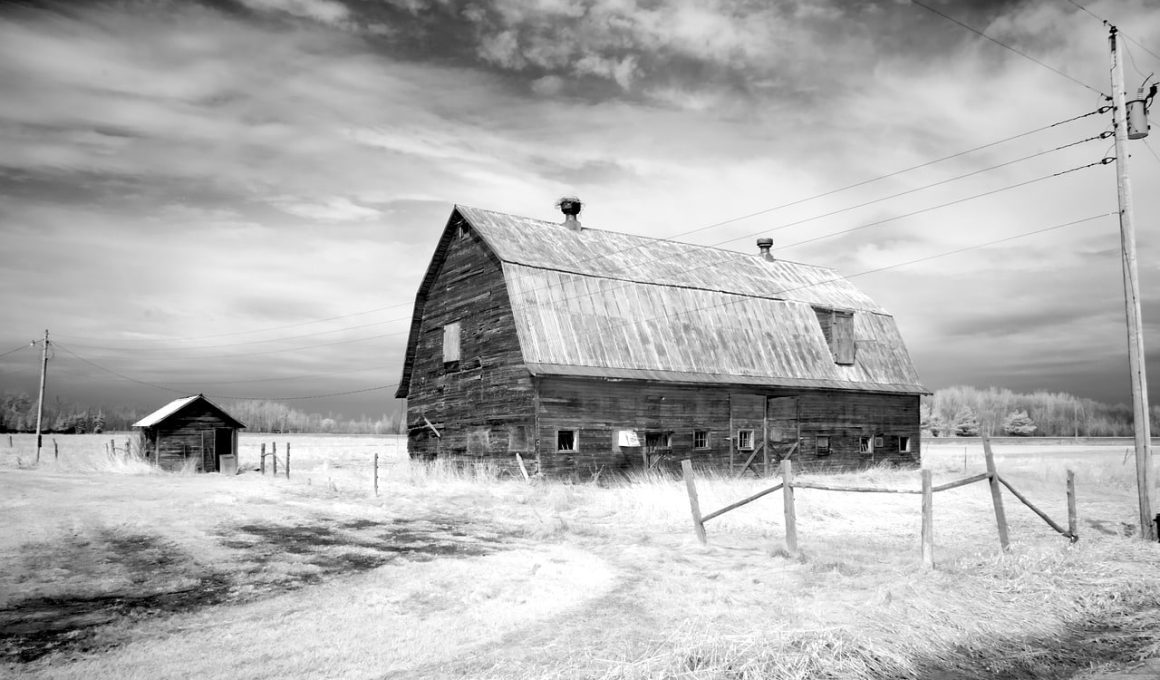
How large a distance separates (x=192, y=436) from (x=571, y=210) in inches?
678

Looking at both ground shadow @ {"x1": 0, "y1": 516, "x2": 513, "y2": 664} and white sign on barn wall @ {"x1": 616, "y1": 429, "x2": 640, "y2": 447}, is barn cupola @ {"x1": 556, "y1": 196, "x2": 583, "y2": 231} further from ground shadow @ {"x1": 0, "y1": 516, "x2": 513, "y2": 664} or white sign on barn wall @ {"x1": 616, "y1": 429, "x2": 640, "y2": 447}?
ground shadow @ {"x1": 0, "y1": 516, "x2": 513, "y2": 664}

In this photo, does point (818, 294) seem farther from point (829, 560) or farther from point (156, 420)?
point (156, 420)

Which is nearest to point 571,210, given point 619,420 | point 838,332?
point 619,420

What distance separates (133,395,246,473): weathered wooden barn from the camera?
29891 mm

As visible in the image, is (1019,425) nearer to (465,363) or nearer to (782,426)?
(782,426)

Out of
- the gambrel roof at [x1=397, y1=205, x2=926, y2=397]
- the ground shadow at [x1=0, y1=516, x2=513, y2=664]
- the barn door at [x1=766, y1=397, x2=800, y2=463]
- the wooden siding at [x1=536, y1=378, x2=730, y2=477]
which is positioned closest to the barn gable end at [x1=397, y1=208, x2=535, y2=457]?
the gambrel roof at [x1=397, y1=205, x2=926, y2=397]

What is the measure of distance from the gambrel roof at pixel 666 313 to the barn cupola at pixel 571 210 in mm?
434

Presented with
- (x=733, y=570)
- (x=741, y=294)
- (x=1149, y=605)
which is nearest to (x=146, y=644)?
(x=733, y=570)

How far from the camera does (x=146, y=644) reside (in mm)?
6922

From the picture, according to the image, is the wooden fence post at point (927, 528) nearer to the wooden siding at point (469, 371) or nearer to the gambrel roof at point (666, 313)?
the gambrel roof at point (666, 313)

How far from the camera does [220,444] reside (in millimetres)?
31516

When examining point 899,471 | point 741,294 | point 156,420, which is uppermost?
point 741,294

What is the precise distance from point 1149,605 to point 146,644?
10.4 m

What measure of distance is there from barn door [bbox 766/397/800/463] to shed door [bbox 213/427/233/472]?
838 inches
